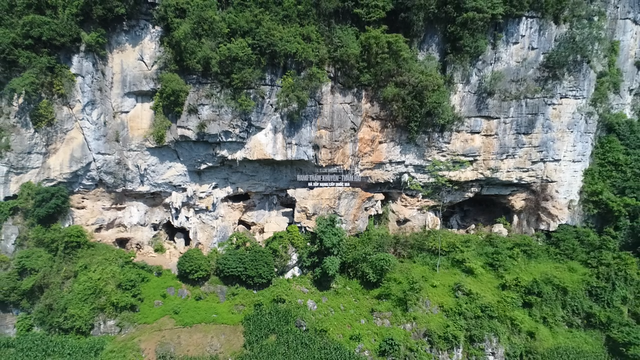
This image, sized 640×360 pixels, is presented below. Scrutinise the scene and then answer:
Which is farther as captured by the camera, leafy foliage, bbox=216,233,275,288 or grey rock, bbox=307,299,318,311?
leafy foliage, bbox=216,233,275,288

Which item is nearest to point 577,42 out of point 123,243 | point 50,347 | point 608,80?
point 608,80

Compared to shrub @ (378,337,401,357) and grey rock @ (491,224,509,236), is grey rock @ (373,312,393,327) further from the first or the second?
grey rock @ (491,224,509,236)

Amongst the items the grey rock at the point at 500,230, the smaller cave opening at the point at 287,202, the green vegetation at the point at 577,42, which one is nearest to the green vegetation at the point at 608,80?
the green vegetation at the point at 577,42

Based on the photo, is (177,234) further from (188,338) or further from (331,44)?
(331,44)

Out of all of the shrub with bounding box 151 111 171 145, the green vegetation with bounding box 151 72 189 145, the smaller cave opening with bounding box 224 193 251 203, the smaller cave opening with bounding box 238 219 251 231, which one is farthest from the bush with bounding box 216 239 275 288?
the green vegetation with bounding box 151 72 189 145

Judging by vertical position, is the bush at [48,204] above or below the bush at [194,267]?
above

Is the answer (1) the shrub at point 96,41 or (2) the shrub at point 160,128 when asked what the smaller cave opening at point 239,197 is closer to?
(2) the shrub at point 160,128
